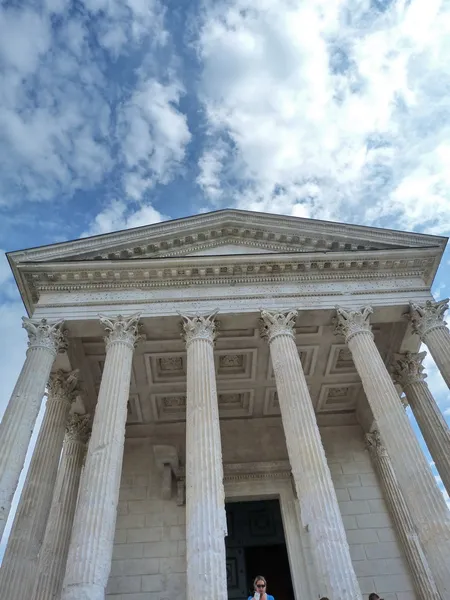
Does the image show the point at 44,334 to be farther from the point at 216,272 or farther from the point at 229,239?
the point at 229,239

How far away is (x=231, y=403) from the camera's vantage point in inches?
768

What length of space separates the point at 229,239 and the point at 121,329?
5334 millimetres

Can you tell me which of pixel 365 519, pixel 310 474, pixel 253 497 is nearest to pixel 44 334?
pixel 310 474

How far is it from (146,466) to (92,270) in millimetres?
8080

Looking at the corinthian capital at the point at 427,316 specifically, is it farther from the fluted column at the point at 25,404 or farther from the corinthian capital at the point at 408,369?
the fluted column at the point at 25,404

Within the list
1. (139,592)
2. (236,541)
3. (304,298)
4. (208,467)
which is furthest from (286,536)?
(304,298)

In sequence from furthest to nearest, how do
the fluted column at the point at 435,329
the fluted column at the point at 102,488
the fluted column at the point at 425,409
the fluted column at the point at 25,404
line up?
the fluted column at the point at 425,409
the fluted column at the point at 435,329
the fluted column at the point at 25,404
the fluted column at the point at 102,488

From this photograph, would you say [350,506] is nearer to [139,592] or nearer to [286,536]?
[286,536]

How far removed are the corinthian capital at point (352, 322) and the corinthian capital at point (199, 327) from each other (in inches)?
155

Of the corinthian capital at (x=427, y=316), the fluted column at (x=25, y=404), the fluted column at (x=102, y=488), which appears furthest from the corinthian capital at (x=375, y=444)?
the fluted column at (x=25, y=404)

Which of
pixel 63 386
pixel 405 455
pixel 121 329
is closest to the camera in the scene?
pixel 405 455

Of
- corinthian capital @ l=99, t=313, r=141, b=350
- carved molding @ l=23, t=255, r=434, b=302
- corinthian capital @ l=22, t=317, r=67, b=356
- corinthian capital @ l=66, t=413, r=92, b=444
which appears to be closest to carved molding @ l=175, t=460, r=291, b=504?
corinthian capital @ l=66, t=413, r=92, b=444

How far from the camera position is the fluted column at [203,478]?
952cm

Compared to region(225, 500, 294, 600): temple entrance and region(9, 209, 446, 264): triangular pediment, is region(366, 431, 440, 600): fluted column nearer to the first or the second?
region(225, 500, 294, 600): temple entrance
